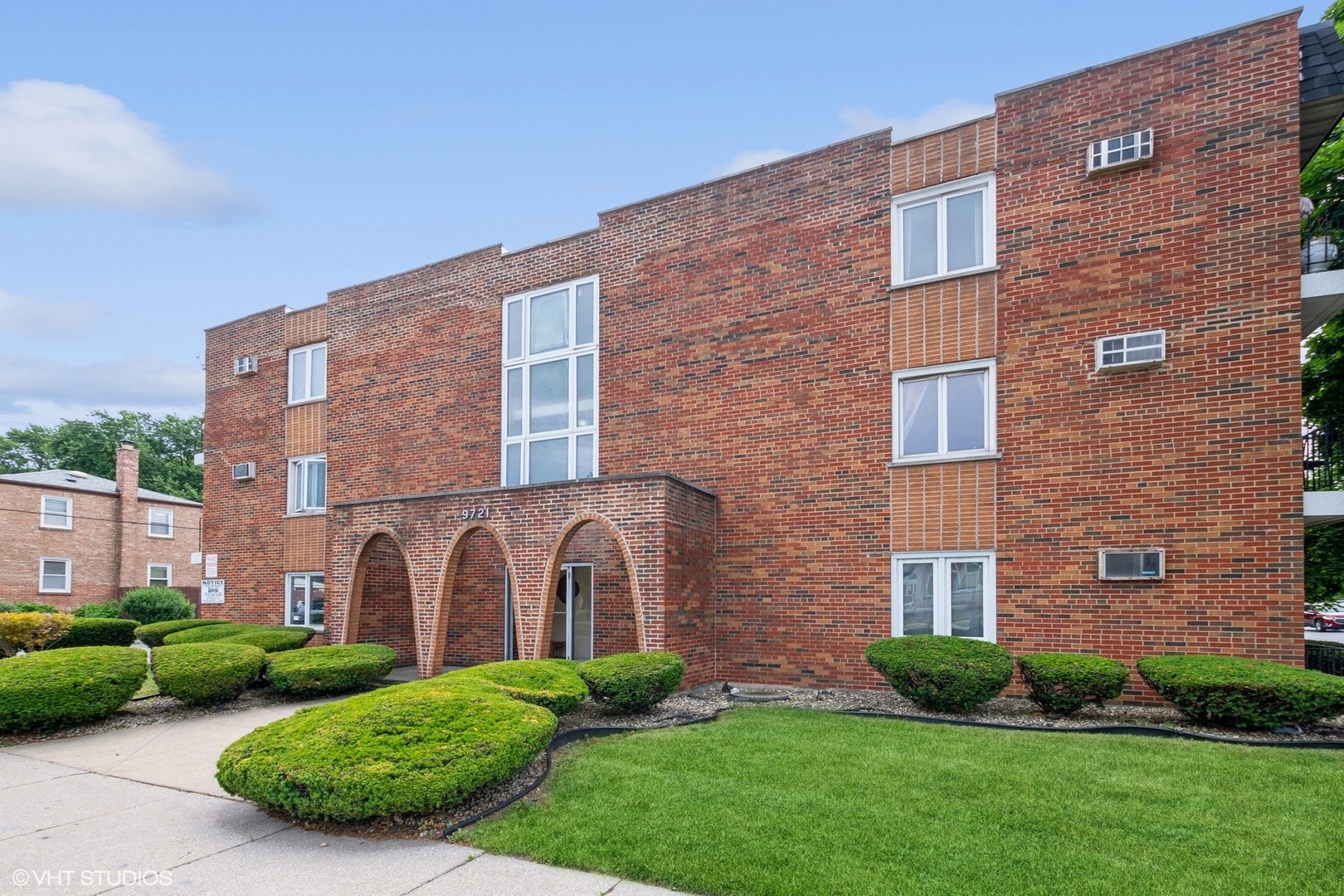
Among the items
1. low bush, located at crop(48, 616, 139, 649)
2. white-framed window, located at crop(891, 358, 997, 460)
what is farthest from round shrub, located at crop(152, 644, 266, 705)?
white-framed window, located at crop(891, 358, 997, 460)

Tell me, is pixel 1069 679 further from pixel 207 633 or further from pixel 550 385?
pixel 207 633

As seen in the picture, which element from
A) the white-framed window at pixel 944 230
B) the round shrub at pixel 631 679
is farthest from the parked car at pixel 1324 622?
the round shrub at pixel 631 679

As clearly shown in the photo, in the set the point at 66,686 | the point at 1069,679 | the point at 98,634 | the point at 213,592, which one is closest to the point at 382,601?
the point at 66,686

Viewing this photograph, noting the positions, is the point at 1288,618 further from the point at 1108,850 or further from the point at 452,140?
the point at 452,140

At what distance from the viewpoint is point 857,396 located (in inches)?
427

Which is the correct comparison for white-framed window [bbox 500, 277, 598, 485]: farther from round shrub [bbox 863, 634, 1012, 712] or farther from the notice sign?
the notice sign

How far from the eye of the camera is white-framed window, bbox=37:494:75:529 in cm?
2748

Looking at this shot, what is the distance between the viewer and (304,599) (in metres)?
16.9

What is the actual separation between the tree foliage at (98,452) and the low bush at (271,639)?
38694mm

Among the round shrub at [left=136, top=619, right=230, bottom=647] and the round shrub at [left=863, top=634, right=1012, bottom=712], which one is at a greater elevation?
the round shrub at [left=863, top=634, right=1012, bottom=712]

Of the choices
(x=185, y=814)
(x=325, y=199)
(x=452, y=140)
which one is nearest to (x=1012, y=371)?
(x=185, y=814)

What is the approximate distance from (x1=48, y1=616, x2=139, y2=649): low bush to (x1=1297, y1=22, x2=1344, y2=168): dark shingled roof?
2038cm

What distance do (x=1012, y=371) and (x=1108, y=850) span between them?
6597 mm

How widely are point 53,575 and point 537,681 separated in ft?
95.5
